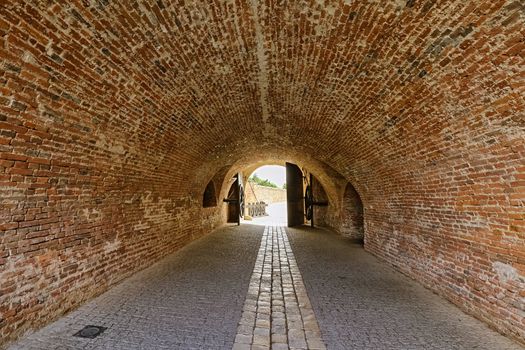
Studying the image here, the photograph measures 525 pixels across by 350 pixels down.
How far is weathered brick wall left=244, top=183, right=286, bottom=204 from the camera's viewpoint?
82.1 feet

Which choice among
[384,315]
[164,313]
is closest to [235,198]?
[164,313]

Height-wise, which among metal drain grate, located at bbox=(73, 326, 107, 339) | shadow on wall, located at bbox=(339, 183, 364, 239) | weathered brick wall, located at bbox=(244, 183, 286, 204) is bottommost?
metal drain grate, located at bbox=(73, 326, 107, 339)

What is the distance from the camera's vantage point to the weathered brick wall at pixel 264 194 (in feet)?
82.1

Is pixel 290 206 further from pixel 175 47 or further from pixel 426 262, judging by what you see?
pixel 175 47

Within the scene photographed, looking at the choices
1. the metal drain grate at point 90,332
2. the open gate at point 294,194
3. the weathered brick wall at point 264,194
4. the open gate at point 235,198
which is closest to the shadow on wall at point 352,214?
the open gate at point 294,194

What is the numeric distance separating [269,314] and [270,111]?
3.87 m

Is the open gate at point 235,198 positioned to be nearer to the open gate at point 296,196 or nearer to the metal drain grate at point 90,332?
the open gate at point 296,196

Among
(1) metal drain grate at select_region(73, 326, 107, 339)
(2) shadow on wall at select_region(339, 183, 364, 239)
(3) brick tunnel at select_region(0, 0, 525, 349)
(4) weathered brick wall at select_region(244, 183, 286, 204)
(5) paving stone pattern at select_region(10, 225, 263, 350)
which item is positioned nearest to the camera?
(3) brick tunnel at select_region(0, 0, 525, 349)

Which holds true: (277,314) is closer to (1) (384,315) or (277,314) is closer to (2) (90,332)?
(1) (384,315)

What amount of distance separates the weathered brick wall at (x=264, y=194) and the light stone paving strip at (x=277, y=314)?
709 inches

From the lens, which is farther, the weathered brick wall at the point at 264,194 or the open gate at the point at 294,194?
the weathered brick wall at the point at 264,194

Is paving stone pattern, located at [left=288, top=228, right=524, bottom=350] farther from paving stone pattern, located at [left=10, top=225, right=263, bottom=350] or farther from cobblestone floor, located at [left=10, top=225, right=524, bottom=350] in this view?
paving stone pattern, located at [left=10, top=225, right=263, bottom=350]

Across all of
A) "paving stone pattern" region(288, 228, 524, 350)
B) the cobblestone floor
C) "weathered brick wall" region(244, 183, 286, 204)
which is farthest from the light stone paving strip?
"weathered brick wall" region(244, 183, 286, 204)

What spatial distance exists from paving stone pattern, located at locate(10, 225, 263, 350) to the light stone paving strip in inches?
6.2
